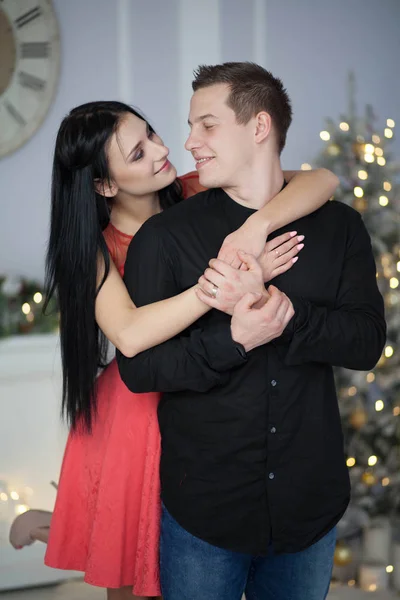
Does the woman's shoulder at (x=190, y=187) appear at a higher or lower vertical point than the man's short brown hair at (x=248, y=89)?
lower

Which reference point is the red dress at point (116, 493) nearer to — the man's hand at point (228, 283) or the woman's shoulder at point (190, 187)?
the woman's shoulder at point (190, 187)

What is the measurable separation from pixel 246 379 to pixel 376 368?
1.82m

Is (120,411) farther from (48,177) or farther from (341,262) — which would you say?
(48,177)

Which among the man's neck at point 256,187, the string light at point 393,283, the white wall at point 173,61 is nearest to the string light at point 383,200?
the string light at point 393,283

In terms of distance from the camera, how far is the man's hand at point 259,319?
1385 millimetres

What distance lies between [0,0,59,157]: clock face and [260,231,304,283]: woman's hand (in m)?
2.48

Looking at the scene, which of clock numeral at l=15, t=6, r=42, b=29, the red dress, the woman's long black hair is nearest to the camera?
the woman's long black hair

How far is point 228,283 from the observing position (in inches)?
55.1

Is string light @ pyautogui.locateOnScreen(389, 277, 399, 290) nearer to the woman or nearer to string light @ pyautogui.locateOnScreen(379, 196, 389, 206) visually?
string light @ pyautogui.locateOnScreen(379, 196, 389, 206)

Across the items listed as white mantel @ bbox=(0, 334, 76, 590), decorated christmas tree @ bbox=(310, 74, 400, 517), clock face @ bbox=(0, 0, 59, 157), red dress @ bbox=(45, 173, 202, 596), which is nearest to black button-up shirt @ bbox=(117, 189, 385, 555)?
red dress @ bbox=(45, 173, 202, 596)

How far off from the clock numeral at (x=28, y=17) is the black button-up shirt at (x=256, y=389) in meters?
2.47

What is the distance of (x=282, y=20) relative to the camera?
4.12m

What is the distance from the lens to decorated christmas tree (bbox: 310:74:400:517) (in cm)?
319

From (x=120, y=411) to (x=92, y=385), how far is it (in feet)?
0.31
